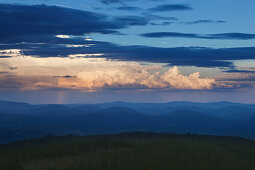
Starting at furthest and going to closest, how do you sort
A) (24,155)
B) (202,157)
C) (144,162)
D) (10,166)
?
(24,155), (202,157), (10,166), (144,162)

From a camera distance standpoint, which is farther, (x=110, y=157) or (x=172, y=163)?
(x=110, y=157)

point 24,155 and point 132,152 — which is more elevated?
point 132,152

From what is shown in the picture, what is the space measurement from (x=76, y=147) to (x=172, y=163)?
74.9 meters

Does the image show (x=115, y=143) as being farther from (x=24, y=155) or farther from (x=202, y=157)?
(x=202, y=157)

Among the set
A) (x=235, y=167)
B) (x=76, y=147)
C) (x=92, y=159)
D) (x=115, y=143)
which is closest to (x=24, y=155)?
(x=76, y=147)

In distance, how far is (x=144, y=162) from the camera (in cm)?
10444

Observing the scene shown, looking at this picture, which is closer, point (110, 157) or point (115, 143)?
point (110, 157)

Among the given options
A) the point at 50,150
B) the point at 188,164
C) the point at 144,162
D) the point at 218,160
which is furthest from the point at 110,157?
the point at 50,150

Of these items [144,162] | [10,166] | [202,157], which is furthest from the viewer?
[202,157]

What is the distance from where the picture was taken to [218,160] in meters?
115

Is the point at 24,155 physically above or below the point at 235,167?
below

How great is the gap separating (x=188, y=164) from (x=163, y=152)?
59.7 feet

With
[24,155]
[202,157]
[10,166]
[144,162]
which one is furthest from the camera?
[24,155]

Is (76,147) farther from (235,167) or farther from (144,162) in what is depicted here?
(235,167)
